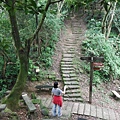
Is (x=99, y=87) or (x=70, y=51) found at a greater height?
(x=70, y=51)

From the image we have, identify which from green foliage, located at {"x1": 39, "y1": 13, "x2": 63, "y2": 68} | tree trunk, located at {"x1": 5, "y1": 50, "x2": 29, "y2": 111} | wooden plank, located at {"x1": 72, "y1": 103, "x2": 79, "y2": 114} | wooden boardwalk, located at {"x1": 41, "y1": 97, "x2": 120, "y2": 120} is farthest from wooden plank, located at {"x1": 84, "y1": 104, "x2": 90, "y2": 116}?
green foliage, located at {"x1": 39, "y1": 13, "x2": 63, "y2": 68}

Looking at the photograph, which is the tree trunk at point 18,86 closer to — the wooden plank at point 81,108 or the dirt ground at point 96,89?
the dirt ground at point 96,89

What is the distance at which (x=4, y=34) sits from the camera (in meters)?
7.19

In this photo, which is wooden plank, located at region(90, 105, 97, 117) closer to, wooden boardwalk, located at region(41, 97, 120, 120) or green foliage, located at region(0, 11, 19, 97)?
wooden boardwalk, located at region(41, 97, 120, 120)

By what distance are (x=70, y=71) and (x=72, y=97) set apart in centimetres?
156

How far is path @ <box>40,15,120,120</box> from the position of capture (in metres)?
5.17

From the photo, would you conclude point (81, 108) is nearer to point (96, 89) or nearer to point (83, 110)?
point (83, 110)

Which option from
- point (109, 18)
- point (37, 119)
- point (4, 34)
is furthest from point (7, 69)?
point (109, 18)

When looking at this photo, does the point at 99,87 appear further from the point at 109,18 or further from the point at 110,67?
the point at 109,18

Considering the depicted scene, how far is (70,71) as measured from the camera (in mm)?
7676

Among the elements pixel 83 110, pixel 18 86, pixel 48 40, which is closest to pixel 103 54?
pixel 48 40

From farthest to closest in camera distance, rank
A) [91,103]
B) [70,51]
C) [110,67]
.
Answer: [70,51] → [110,67] → [91,103]

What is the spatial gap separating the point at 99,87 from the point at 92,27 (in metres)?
5.21

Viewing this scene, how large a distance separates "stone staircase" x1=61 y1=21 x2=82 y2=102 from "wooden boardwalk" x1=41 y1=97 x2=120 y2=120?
48 centimetres
